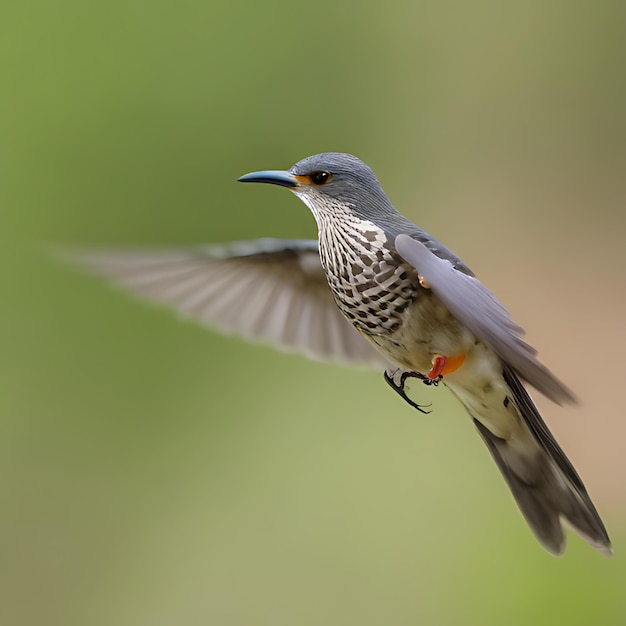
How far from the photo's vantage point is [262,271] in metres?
2.44

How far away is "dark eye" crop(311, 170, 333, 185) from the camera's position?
6.07ft

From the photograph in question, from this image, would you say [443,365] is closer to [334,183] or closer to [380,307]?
[380,307]

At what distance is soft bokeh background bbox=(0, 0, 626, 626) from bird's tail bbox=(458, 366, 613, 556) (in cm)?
139

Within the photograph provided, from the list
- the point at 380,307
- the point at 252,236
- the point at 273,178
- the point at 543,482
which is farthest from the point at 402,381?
the point at 252,236

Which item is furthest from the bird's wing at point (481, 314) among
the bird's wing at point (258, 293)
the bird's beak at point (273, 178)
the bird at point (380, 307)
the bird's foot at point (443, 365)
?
the bird's wing at point (258, 293)

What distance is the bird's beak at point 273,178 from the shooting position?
1.76 metres

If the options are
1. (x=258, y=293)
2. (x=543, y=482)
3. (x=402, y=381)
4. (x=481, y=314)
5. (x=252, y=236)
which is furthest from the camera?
(x=252, y=236)

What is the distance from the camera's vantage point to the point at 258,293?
2453 mm

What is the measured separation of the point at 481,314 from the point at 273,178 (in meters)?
0.52

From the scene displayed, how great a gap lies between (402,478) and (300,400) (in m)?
0.65

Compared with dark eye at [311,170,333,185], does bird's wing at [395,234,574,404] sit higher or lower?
higher

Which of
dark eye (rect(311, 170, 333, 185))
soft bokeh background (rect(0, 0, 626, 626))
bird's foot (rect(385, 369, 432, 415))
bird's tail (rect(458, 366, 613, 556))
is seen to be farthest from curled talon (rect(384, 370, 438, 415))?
soft bokeh background (rect(0, 0, 626, 626))

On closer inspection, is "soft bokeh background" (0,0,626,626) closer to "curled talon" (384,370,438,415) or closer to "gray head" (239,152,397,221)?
"curled talon" (384,370,438,415)

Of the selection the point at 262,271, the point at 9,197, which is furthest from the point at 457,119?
the point at 262,271
